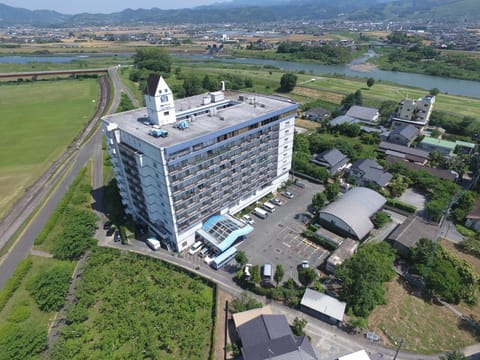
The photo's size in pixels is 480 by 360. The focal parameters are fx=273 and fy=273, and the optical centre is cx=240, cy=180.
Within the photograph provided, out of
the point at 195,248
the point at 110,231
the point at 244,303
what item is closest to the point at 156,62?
the point at 110,231

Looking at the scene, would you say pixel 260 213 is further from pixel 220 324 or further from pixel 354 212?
pixel 220 324

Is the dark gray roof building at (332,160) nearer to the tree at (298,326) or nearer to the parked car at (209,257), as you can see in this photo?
the parked car at (209,257)

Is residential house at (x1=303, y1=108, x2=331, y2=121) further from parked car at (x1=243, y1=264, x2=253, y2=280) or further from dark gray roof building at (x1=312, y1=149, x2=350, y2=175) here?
parked car at (x1=243, y1=264, x2=253, y2=280)

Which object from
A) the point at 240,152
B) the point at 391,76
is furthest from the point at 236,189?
the point at 391,76

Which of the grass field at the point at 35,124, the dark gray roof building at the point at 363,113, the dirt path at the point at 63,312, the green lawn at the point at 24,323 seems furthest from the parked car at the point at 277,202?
the dark gray roof building at the point at 363,113

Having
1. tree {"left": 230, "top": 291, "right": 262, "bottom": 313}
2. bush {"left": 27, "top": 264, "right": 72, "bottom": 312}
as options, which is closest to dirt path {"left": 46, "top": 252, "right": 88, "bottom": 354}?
bush {"left": 27, "top": 264, "right": 72, "bottom": 312}
